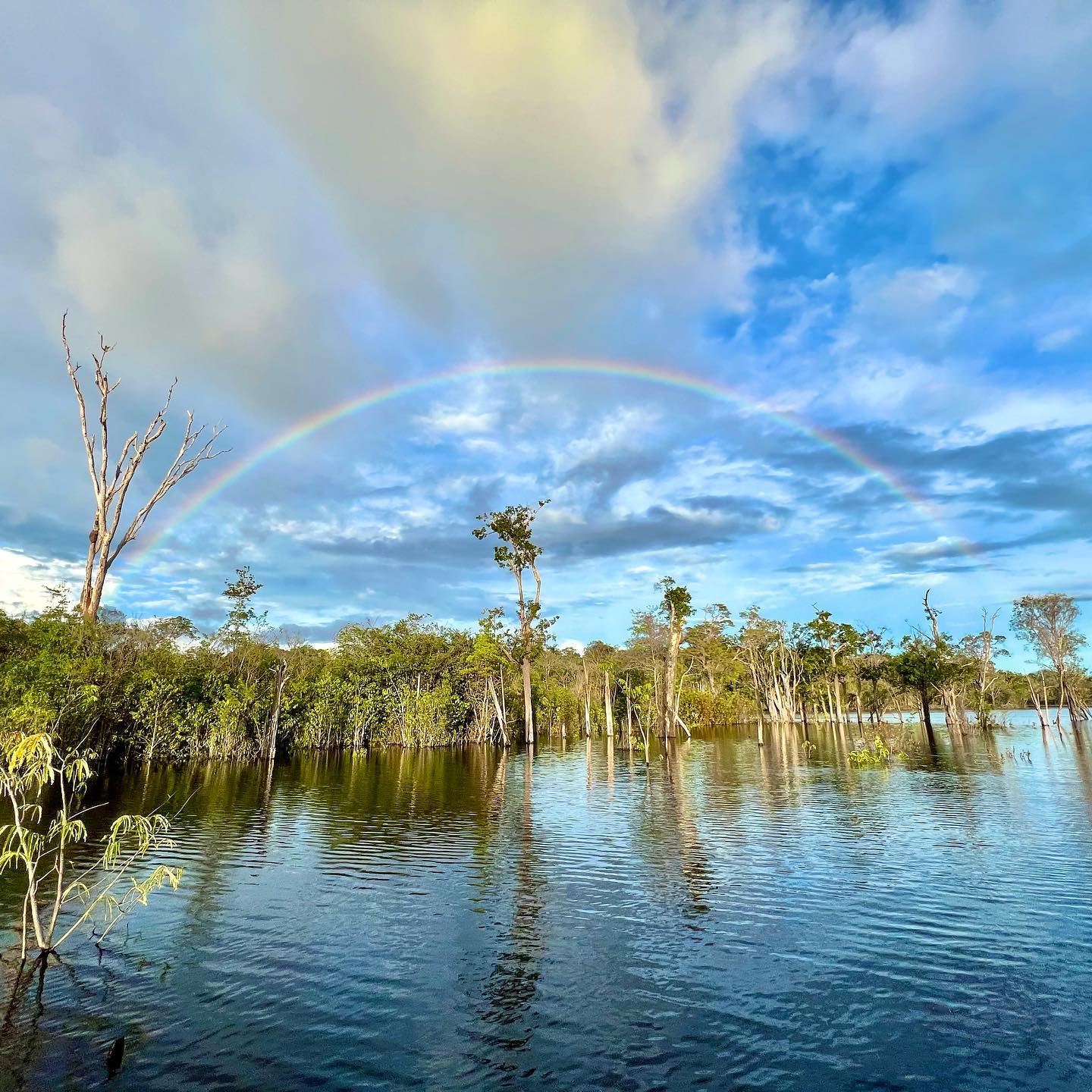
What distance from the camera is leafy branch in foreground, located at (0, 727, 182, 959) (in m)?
9.20

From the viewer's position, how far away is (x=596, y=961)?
11.0m

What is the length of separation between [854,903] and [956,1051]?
575 centimetres

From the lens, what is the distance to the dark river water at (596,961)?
8.00 metres

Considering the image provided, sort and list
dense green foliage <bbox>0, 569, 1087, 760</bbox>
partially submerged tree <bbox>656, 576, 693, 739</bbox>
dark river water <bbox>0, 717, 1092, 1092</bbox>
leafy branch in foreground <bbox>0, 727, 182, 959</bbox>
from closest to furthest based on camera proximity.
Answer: dark river water <bbox>0, 717, 1092, 1092</bbox> → leafy branch in foreground <bbox>0, 727, 182, 959</bbox> → dense green foliage <bbox>0, 569, 1087, 760</bbox> → partially submerged tree <bbox>656, 576, 693, 739</bbox>

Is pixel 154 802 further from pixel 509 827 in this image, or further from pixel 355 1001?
pixel 355 1001

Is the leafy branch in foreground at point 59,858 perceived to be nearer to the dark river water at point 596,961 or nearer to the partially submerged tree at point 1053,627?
the dark river water at point 596,961

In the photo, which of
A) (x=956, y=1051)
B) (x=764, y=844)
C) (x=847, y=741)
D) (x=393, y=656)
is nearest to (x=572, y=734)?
(x=393, y=656)

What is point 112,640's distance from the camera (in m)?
41.4

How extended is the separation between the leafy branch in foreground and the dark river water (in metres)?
0.70

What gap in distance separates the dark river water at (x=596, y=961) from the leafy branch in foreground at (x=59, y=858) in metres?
0.70

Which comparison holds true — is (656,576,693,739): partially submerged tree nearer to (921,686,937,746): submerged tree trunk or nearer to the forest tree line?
the forest tree line

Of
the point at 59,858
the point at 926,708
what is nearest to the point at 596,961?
the point at 59,858

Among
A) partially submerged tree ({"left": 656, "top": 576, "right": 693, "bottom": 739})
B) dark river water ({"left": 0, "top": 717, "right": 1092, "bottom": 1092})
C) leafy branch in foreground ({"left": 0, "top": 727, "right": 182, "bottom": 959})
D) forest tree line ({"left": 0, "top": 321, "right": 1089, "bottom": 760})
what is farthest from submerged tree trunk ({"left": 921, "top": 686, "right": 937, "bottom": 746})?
leafy branch in foreground ({"left": 0, "top": 727, "right": 182, "bottom": 959})

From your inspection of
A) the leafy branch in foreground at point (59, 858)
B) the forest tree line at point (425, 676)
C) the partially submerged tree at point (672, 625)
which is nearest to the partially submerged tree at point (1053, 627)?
the forest tree line at point (425, 676)
